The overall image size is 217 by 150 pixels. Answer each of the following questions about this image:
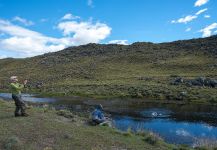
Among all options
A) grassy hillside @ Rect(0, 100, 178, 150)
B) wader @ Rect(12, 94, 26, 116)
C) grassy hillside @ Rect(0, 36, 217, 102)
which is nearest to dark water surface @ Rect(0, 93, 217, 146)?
grassy hillside @ Rect(0, 100, 178, 150)

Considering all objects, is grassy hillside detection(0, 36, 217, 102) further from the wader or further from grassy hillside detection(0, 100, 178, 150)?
the wader

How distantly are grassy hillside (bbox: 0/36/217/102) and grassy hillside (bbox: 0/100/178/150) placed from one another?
3516 centimetres

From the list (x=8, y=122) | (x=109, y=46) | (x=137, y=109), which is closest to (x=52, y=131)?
(x=8, y=122)

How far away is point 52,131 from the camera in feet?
64.3

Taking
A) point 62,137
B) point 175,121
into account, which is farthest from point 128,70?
point 62,137

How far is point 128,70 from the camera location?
366 feet

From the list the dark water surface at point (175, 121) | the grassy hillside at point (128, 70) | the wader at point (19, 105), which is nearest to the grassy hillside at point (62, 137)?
the wader at point (19, 105)

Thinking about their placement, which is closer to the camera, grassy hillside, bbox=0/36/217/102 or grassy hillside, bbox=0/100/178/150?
grassy hillside, bbox=0/100/178/150

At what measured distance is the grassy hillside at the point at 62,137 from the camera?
16812 millimetres

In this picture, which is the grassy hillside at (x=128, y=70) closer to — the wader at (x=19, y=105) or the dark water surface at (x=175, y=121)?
the dark water surface at (x=175, y=121)

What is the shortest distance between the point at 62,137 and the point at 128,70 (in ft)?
307

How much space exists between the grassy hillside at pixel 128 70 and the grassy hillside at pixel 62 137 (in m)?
35.2

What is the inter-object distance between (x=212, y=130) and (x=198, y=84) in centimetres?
3818

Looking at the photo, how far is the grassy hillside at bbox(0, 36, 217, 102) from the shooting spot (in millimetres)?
64312
